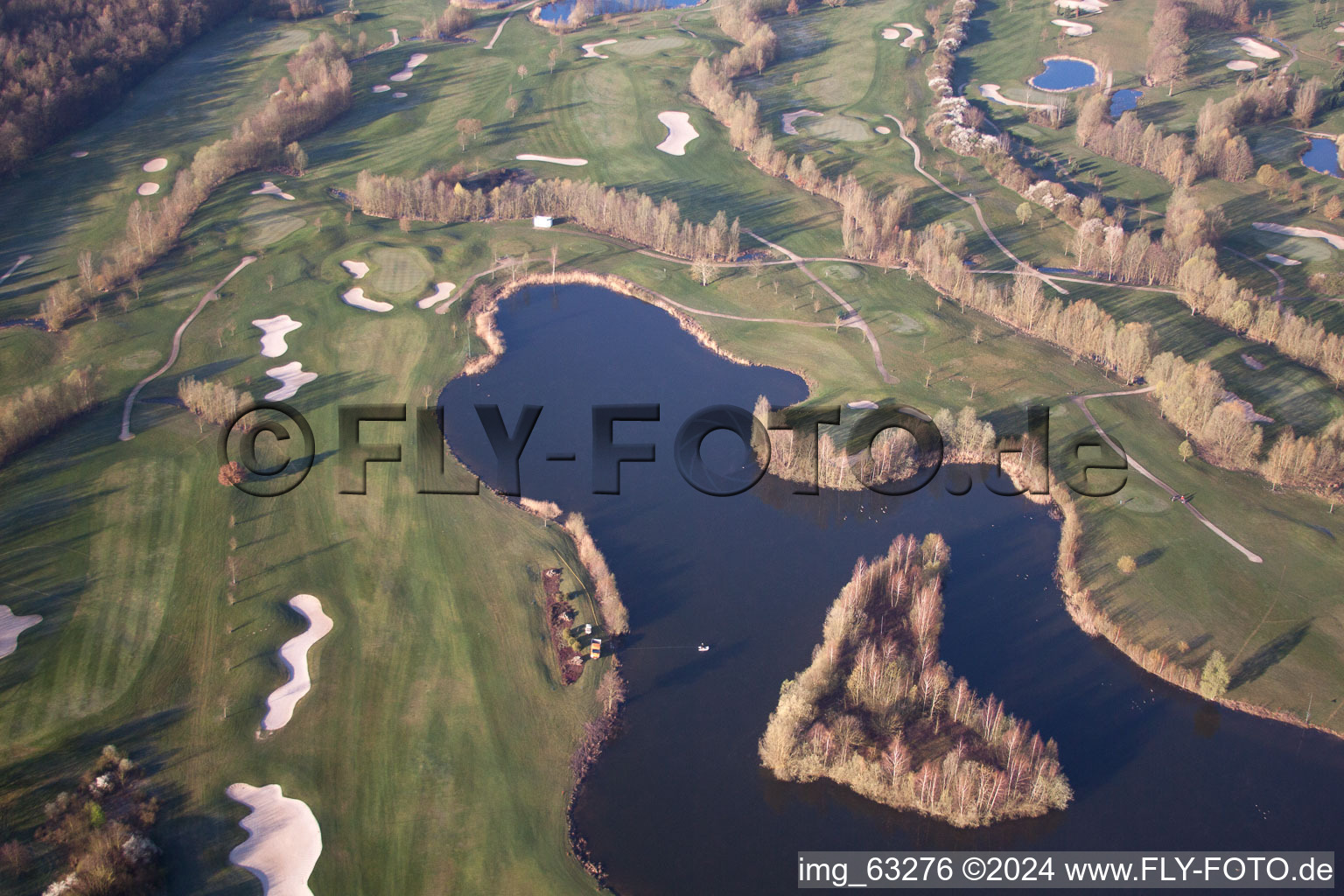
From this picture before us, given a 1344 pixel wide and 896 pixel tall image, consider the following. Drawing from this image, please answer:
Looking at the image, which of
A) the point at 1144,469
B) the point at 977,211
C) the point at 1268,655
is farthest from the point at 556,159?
the point at 1268,655

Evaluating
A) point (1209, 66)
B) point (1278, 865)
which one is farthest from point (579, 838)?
point (1209, 66)

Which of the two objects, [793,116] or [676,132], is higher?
[676,132]

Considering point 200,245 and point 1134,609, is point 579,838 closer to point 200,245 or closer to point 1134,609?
point 1134,609

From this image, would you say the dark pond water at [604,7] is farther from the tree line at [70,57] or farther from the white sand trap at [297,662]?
the white sand trap at [297,662]

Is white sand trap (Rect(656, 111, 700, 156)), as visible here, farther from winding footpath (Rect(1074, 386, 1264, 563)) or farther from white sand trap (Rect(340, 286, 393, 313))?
winding footpath (Rect(1074, 386, 1264, 563))

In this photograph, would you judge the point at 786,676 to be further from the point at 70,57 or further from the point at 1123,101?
the point at 70,57

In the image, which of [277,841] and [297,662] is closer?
[277,841]

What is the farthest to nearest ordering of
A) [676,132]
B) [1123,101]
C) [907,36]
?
1. [907,36]
2. [1123,101]
3. [676,132]
